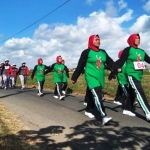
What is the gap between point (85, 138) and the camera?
21.6 ft

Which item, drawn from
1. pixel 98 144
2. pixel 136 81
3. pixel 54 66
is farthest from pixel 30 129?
pixel 54 66

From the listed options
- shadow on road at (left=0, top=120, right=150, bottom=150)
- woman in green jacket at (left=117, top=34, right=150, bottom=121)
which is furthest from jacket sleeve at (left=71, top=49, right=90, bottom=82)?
shadow on road at (left=0, top=120, right=150, bottom=150)

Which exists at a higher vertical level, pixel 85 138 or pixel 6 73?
pixel 6 73

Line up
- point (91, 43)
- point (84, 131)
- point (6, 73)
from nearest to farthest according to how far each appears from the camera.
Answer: point (84, 131), point (91, 43), point (6, 73)

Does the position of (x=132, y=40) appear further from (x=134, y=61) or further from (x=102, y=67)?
(x=102, y=67)

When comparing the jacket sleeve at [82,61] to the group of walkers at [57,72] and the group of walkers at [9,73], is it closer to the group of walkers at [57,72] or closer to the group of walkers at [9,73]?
the group of walkers at [57,72]

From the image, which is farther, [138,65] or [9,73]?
[9,73]

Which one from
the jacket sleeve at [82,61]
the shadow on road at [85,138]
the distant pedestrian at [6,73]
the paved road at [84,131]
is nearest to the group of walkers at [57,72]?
the paved road at [84,131]

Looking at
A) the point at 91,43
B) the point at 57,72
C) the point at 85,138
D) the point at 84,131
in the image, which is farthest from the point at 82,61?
the point at 57,72

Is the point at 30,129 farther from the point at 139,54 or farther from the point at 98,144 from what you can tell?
the point at 139,54

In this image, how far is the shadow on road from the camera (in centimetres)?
595

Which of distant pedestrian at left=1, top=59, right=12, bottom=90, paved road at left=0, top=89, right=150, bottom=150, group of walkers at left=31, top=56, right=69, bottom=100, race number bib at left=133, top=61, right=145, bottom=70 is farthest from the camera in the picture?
distant pedestrian at left=1, top=59, right=12, bottom=90

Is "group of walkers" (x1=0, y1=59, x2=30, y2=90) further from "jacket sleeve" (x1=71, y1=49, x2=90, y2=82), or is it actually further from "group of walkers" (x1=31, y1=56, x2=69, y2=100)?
"jacket sleeve" (x1=71, y1=49, x2=90, y2=82)

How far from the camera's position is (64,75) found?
16.9 m
